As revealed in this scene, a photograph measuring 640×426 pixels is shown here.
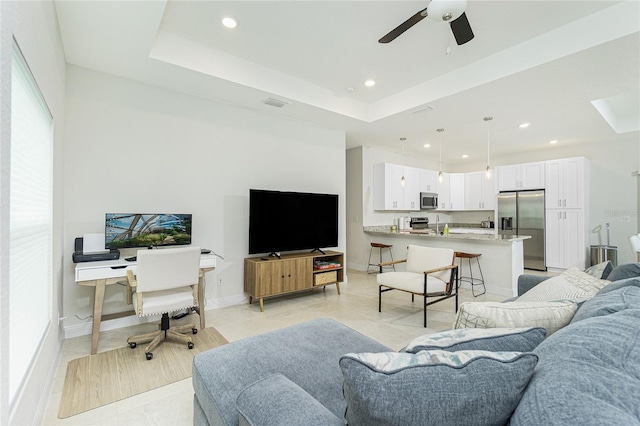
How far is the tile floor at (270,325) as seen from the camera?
1871 millimetres

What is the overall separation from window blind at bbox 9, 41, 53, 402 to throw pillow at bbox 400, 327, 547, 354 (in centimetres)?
176

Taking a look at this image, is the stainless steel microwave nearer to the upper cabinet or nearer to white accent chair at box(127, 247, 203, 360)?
the upper cabinet

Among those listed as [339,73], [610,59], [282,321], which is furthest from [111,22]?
[610,59]

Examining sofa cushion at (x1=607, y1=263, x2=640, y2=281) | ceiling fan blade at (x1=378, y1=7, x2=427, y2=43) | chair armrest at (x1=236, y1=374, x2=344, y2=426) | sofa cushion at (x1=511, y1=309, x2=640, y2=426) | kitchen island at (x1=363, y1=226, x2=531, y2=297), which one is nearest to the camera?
sofa cushion at (x1=511, y1=309, x2=640, y2=426)

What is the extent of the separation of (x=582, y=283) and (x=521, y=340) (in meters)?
1.32

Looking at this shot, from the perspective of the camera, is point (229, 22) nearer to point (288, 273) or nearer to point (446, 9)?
point (446, 9)

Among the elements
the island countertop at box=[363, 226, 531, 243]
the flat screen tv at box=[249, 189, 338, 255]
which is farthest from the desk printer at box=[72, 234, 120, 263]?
the island countertop at box=[363, 226, 531, 243]

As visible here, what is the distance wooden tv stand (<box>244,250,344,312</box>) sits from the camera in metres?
3.85

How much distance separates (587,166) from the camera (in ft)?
19.6

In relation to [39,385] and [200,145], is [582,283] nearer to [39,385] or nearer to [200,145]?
[39,385]

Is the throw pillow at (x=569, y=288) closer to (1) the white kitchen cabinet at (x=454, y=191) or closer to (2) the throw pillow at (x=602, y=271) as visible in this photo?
(2) the throw pillow at (x=602, y=271)

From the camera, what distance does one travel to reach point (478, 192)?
7645 mm

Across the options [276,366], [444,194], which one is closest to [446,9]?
[276,366]

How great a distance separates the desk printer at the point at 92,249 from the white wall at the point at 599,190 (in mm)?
4711
